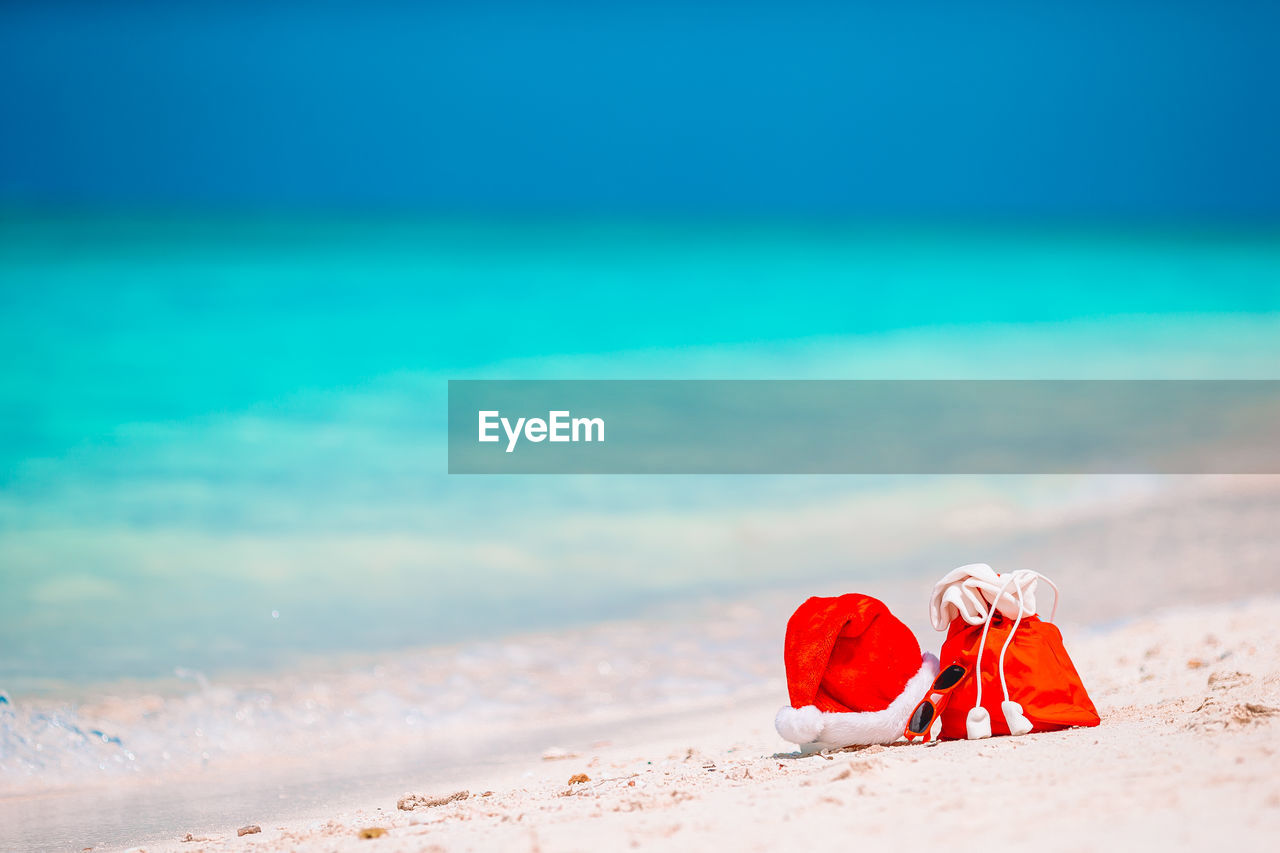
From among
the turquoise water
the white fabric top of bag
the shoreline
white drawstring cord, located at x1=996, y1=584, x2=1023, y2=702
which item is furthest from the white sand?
the turquoise water

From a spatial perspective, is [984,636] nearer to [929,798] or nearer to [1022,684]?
[1022,684]

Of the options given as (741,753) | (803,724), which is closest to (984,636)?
(803,724)

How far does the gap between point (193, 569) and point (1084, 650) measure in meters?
4.44

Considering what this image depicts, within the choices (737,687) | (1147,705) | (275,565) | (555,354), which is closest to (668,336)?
(555,354)

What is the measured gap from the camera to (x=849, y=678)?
2457 mm

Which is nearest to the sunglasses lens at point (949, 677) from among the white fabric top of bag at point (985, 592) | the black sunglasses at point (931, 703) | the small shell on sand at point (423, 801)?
the black sunglasses at point (931, 703)

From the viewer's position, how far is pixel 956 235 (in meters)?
13.5

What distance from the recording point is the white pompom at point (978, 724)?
2379mm

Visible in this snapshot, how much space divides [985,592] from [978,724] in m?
0.31

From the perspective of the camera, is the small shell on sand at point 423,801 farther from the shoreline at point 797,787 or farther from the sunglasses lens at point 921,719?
the sunglasses lens at point 921,719

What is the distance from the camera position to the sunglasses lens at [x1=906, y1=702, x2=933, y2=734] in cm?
241

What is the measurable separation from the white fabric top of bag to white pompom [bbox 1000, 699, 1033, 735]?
0.22 m

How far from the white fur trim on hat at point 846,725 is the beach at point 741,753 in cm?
5

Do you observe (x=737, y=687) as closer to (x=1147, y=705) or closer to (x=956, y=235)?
(x=1147, y=705)
